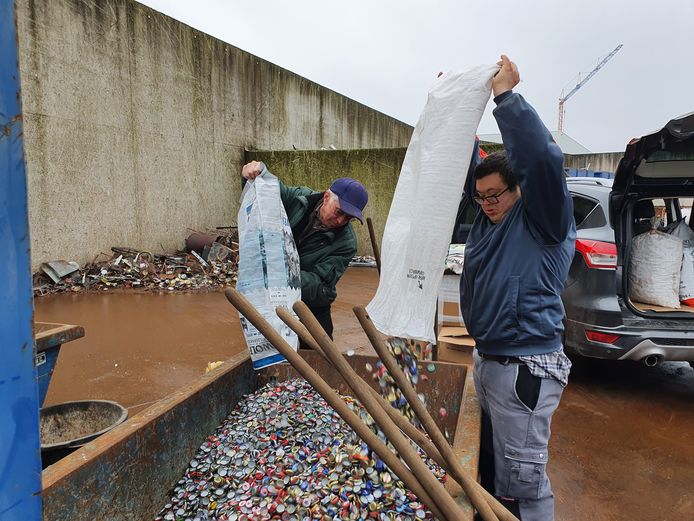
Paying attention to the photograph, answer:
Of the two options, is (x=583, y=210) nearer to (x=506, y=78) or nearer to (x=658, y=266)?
(x=658, y=266)

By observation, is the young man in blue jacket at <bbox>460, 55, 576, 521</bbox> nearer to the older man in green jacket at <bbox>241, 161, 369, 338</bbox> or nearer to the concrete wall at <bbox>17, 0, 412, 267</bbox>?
the older man in green jacket at <bbox>241, 161, 369, 338</bbox>

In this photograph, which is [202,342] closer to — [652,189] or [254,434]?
[254,434]

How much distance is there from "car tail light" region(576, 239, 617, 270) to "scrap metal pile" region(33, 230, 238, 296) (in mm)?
5561

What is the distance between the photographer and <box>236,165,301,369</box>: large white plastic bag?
2096 millimetres

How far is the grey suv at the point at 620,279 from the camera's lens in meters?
3.28

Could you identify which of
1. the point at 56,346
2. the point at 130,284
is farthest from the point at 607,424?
the point at 130,284

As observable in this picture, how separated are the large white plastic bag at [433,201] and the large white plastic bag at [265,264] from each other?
1.83 feet

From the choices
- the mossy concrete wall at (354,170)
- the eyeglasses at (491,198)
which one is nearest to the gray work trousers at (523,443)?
the eyeglasses at (491,198)

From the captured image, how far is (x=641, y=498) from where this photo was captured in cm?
250

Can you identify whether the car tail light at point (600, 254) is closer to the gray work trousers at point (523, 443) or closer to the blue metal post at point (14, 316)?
the gray work trousers at point (523, 443)

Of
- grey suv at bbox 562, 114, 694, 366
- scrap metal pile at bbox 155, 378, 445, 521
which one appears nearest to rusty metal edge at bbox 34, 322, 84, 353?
scrap metal pile at bbox 155, 378, 445, 521

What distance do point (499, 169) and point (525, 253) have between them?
1.06ft

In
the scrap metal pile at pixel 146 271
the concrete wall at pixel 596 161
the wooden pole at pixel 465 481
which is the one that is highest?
the concrete wall at pixel 596 161

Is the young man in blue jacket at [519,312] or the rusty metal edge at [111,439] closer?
the rusty metal edge at [111,439]
